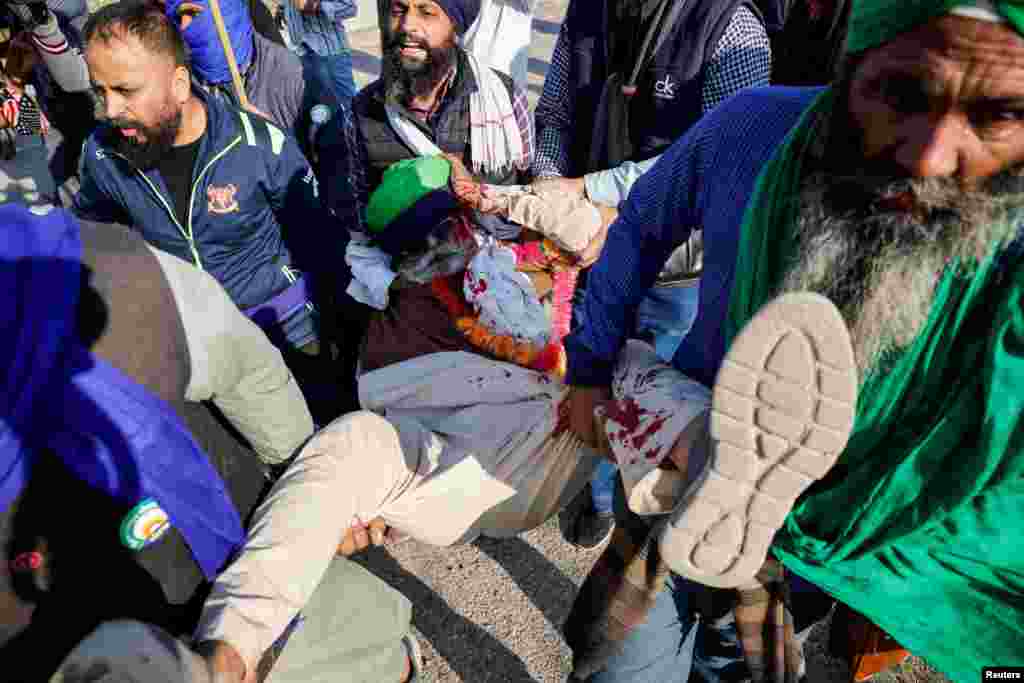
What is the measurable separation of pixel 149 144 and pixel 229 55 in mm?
1072

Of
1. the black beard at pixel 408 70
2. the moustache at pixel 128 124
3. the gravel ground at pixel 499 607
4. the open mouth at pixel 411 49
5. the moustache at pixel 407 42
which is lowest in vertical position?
the gravel ground at pixel 499 607

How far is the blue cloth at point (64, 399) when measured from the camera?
3.36ft

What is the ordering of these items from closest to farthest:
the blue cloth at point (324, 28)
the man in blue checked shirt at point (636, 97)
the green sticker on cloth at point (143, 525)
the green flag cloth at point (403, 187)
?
the green sticker on cloth at point (143, 525) → the man in blue checked shirt at point (636, 97) → the green flag cloth at point (403, 187) → the blue cloth at point (324, 28)

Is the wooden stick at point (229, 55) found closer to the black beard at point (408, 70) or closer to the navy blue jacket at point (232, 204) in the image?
the navy blue jacket at point (232, 204)

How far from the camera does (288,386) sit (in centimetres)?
168

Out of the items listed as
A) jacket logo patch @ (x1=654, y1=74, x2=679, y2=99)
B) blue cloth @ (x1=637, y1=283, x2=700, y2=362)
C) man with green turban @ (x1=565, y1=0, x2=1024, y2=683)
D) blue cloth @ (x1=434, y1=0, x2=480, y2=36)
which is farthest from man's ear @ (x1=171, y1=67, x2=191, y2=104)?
man with green turban @ (x1=565, y1=0, x2=1024, y2=683)

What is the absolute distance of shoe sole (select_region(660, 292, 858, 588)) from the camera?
3.09ft

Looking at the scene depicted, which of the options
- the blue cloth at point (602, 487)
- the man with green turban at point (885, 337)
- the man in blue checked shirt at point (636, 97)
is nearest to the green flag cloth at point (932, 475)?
the man with green turban at point (885, 337)

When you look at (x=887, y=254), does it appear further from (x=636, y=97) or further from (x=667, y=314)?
(x=636, y=97)

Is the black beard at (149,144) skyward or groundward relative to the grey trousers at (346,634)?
skyward

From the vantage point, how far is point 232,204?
2467 millimetres

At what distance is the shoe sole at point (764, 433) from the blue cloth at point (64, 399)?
0.91 meters

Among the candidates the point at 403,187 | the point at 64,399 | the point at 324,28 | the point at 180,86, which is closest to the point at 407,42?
the point at 403,187

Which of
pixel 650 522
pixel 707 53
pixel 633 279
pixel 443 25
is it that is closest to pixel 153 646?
pixel 650 522
